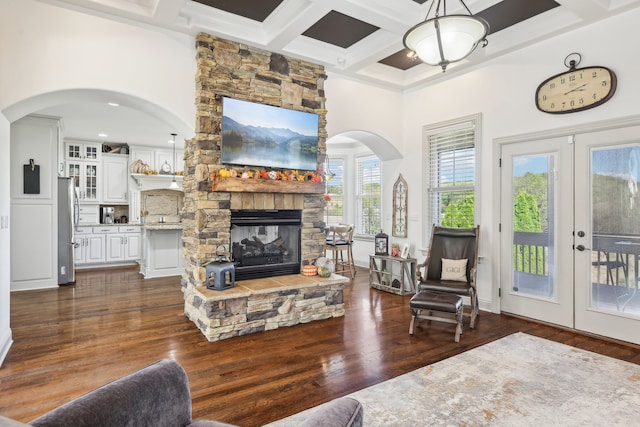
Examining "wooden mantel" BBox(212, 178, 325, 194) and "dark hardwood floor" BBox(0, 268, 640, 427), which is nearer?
"dark hardwood floor" BBox(0, 268, 640, 427)

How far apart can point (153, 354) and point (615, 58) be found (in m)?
5.32

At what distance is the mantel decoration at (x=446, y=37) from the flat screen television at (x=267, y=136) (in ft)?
7.02

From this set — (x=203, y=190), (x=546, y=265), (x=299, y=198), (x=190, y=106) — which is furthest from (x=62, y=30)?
(x=546, y=265)

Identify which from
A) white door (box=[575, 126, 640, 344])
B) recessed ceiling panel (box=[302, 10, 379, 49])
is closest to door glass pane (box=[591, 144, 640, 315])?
white door (box=[575, 126, 640, 344])

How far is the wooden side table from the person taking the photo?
5488 mm

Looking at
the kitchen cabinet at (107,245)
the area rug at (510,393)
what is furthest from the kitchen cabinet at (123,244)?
the area rug at (510,393)

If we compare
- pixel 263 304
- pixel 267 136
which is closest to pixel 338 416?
pixel 263 304

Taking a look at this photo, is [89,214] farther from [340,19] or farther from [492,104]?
[492,104]

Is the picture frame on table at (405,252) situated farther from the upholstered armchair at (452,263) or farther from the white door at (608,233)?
the white door at (608,233)

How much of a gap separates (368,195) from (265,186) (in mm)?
4316

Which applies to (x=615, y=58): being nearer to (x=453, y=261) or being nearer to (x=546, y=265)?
(x=546, y=265)

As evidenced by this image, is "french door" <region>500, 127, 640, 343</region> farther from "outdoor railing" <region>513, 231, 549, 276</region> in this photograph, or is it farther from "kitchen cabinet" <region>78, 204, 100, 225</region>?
"kitchen cabinet" <region>78, 204, 100, 225</region>

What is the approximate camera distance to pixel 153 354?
126 inches

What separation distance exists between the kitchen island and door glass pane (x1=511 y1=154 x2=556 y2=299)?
5.50 m
